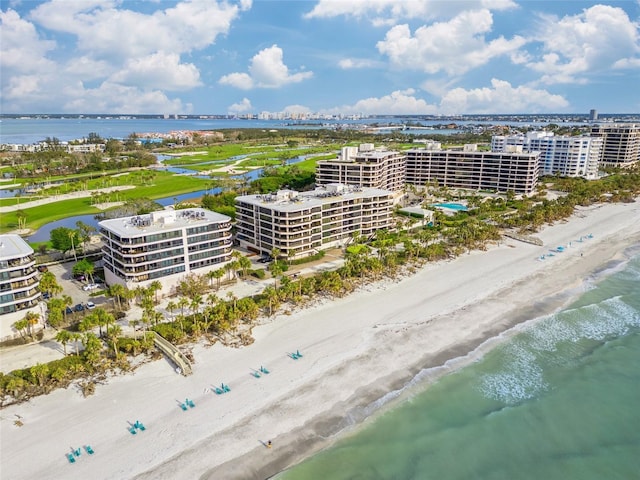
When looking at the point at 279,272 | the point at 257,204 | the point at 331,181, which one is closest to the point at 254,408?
the point at 279,272

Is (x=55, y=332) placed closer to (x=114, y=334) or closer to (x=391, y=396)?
(x=114, y=334)

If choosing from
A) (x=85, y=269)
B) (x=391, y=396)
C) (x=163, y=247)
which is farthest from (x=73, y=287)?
(x=391, y=396)

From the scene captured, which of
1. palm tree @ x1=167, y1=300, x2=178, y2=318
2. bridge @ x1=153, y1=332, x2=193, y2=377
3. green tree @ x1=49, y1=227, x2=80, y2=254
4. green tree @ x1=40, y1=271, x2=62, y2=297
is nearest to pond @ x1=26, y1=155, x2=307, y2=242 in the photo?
green tree @ x1=49, y1=227, x2=80, y2=254

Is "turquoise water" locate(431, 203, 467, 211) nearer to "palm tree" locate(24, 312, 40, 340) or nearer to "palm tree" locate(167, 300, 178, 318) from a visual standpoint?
"palm tree" locate(167, 300, 178, 318)

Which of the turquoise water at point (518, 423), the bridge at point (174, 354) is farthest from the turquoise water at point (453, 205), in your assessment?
the bridge at point (174, 354)

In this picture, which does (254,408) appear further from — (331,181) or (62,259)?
(331,181)

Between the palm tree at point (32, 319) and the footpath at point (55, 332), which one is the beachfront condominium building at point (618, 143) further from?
the palm tree at point (32, 319)
